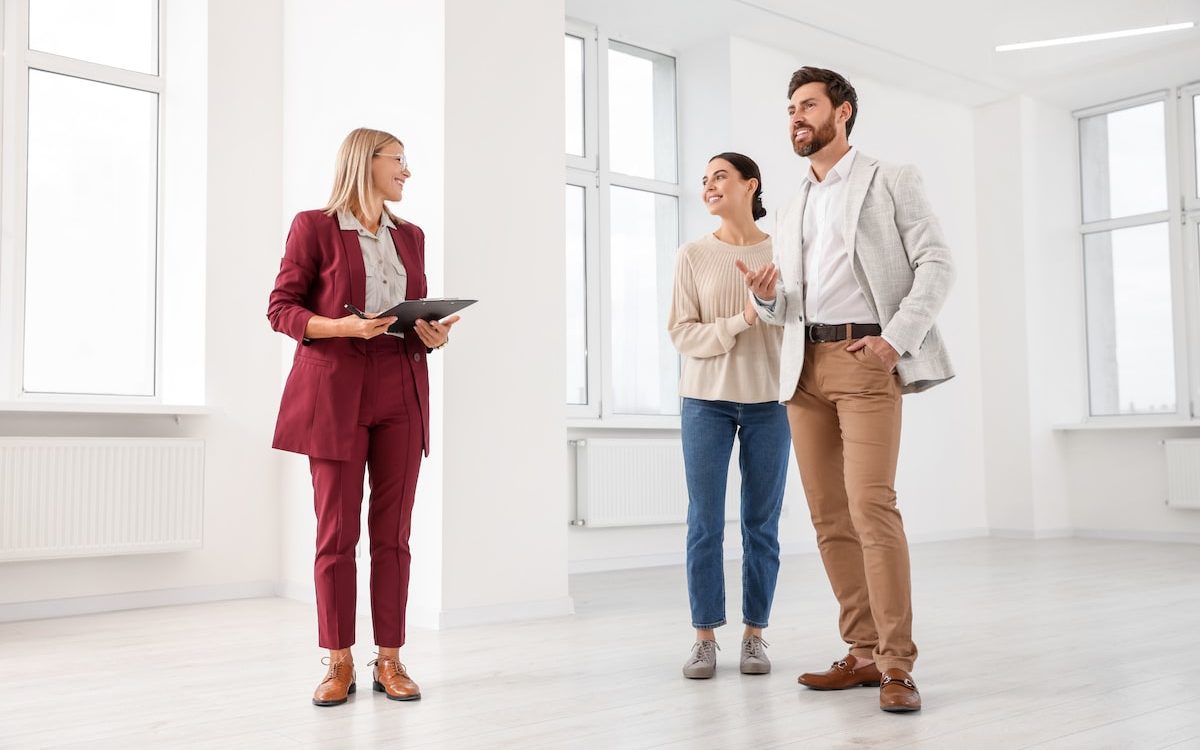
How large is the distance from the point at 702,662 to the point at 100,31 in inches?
156

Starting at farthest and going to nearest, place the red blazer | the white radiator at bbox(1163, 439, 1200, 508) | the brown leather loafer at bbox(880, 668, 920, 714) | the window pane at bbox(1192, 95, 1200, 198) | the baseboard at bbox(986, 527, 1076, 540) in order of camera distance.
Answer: the baseboard at bbox(986, 527, 1076, 540) → the window pane at bbox(1192, 95, 1200, 198) → the white radiator at bbox(1163, 439, 1200, 508) → the red blazer → the brown leather loafer at bbox(880, 668, 920, 714)

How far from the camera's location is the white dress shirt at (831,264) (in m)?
2.53

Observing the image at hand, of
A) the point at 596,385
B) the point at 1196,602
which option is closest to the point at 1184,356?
the point at 1196,602

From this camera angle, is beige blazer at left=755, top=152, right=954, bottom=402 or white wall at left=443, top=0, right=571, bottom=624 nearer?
beige blazer at left=755, top=152, right=954, bottom=402

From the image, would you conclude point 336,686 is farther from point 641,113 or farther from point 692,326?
point 641,113

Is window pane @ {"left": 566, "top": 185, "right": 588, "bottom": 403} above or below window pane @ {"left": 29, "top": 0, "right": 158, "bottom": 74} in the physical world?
below

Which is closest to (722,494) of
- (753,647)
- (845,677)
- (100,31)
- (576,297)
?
(753,647)

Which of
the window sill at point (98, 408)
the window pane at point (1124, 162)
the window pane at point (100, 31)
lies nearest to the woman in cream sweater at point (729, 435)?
the window sill at point (98, 408)

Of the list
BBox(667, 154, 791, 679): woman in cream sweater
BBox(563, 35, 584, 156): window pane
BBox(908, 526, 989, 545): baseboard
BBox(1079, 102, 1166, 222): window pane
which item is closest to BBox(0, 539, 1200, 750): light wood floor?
BBox(667, 154, 791, 679): woman in cream sweater

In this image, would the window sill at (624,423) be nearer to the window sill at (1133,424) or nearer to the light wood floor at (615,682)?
the light wood floor at (615,682)

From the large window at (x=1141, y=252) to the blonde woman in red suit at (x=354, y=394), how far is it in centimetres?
654

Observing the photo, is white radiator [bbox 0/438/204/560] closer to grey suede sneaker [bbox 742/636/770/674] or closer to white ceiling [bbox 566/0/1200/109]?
grey suede sneaker [bbox 742/636/770/674]

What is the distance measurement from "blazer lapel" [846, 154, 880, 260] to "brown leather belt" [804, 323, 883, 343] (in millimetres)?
164

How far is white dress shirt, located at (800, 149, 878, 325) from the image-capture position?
253 centimetres
